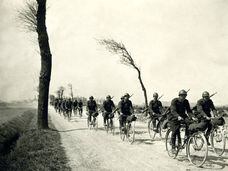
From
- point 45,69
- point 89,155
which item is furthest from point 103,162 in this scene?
point 45,69

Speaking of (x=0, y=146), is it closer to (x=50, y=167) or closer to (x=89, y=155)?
(x=89, y=155)

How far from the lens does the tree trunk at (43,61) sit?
2061 cm

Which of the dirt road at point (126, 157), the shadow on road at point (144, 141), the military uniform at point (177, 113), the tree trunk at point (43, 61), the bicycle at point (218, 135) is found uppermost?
the tree trunk at point (43, 61)

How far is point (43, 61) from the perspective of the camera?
21.0 metres

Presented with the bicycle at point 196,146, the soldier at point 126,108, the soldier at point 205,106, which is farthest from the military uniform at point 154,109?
the bicycle at point 196,146

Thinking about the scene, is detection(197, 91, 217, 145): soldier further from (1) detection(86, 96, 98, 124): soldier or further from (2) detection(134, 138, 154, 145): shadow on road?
(1) detection(86, 96, 98, 124): soldier

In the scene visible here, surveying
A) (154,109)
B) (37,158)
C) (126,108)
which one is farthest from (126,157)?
(154,109)

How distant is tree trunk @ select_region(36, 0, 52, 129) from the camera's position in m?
20.6

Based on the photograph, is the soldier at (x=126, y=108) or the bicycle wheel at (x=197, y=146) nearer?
the bicycle wheel at (x=197, y=146)

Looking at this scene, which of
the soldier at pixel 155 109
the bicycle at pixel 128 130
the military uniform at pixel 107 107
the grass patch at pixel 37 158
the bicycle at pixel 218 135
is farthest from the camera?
the military uniform at pixel 107 107

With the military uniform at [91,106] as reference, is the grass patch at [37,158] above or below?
below

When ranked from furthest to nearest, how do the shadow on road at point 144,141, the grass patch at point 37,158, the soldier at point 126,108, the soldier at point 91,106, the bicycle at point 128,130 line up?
the soldier at point 91,106
the soldier at point 126,108
the bicycle at point 128,130
the shadow on road at point 144,141
the grass patch at point 37,158

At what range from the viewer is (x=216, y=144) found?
14062 millimetres

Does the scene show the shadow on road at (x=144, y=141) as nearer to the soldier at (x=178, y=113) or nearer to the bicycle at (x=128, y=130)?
the bicycle at (x=128, y=130)
